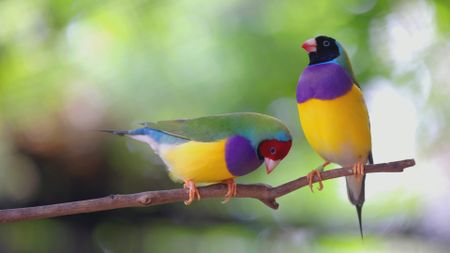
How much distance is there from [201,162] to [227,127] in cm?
7

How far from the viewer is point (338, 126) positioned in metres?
1.23

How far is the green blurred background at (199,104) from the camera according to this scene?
5.95ft

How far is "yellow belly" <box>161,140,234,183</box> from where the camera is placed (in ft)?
3.99

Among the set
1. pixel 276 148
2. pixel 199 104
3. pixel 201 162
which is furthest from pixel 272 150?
pixel 199 104

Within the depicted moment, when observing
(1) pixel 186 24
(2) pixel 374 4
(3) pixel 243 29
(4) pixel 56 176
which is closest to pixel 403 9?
(2) pixel 374 4

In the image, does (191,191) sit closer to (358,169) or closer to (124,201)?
(124,201)

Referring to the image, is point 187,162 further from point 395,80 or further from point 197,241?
point 395,80

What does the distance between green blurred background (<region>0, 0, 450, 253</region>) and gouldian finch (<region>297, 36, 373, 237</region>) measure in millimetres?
522

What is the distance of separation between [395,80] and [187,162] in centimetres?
87

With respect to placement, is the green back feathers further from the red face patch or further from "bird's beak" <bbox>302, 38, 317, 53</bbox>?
"bird's beak" <bbox>302, 38, 317, 53</bbox>

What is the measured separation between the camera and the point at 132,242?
1874 millimetres

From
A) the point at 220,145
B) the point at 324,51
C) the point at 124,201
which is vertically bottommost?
the point at 124,201

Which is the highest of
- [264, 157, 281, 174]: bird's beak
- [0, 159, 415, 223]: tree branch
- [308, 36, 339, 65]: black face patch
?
[308, 36, 339, 65]: black face patch

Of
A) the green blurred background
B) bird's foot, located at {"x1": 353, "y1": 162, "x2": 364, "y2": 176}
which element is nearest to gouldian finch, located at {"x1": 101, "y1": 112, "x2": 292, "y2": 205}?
bird's foot, located at {"x1": 353, "y1": 162, "x2": 364, "y2": 176}
